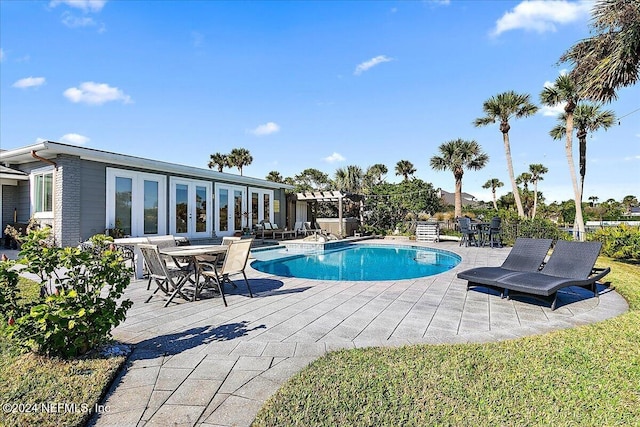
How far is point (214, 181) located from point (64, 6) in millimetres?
7301

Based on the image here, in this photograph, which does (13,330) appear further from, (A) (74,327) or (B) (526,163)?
(B) (526,163)

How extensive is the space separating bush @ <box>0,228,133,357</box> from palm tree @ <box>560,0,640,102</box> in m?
12.0

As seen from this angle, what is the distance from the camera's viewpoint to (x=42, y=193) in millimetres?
10570

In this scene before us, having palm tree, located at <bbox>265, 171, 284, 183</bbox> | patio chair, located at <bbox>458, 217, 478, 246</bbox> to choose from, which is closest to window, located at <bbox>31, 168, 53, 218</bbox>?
patio chair, located at <bbox>458, 217, 478, 246</bbox>

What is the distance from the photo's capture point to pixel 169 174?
40.9ft

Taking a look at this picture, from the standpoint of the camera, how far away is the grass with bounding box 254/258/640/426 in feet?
6.97

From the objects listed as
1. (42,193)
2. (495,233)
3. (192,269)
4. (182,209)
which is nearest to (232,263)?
(192,269)

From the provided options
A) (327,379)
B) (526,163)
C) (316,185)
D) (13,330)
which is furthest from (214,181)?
(526,163)

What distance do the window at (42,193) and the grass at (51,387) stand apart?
9199 mm

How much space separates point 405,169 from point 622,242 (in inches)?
1022

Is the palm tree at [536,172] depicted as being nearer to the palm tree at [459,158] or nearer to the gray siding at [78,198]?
the palm tree at [459,158]

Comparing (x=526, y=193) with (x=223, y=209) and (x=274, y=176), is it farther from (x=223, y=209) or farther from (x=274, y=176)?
(x=223, y=209)

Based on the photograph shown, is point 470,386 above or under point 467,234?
under

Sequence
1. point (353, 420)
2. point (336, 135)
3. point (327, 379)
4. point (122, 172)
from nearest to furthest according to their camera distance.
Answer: point (353, 420), point (327, 379), point (122, 172), point (336, 135)
